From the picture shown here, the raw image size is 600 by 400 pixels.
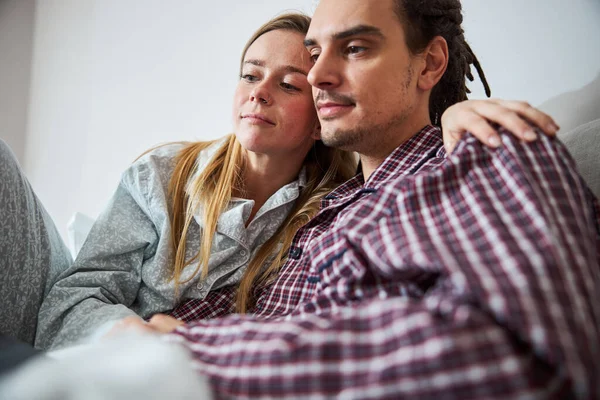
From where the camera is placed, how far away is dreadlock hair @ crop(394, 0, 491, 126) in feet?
3.73

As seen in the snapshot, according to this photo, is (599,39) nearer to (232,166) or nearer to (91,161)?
(232,166)

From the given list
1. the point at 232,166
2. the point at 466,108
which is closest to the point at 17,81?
the point at 232,166

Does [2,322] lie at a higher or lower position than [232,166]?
lower

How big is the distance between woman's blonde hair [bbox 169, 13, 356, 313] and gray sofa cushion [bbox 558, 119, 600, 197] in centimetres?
56

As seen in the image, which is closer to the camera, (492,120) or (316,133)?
(492,120)

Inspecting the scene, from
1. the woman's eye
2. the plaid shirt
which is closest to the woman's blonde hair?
the woman's eye

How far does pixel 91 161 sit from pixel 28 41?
0.69m

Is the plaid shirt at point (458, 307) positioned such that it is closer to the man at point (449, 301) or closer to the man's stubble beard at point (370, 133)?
the man at point (449, 301)

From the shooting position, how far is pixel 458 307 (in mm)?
557

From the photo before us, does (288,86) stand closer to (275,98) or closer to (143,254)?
(275,98)

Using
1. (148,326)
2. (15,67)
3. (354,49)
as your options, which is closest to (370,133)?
(354,49)

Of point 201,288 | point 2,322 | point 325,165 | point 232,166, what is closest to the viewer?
point 2,322

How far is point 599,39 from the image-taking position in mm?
1215

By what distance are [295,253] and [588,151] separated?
591 mm
